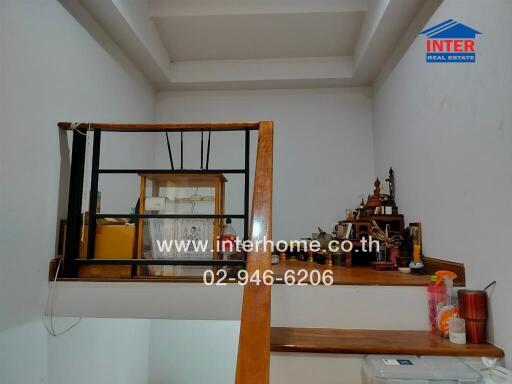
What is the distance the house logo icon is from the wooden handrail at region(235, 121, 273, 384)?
110 centimetres

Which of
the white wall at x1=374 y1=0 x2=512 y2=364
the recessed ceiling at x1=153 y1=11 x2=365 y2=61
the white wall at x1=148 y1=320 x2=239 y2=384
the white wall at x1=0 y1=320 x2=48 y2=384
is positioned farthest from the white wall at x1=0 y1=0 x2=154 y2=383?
the white wall at x1=374 y1=0 x2=512 y2=364

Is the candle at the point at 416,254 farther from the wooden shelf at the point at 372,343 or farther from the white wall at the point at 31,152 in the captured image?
the white wall at the point at 31,152

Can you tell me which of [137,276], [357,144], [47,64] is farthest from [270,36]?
[137,276]

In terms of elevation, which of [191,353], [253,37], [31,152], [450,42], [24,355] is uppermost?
[253,37]

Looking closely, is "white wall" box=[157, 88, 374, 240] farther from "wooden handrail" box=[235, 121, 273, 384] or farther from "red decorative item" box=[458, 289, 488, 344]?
"wooden handrail" box=[235, 121, 273, 384]

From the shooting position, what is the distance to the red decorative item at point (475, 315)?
123 centimetres

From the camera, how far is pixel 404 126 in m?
2.23

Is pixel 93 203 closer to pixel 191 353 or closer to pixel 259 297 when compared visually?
pixel 259 297

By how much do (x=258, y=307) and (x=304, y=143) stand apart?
244cm

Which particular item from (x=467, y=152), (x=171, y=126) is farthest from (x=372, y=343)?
(x=171, y=126)

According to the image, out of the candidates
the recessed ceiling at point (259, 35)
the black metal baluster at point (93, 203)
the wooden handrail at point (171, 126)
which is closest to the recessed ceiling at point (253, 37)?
the recessed ceiling at point (259, 35)

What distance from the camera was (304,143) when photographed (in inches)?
122

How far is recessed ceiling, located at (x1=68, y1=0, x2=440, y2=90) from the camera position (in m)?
2.06

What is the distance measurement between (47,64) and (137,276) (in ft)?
3.79
